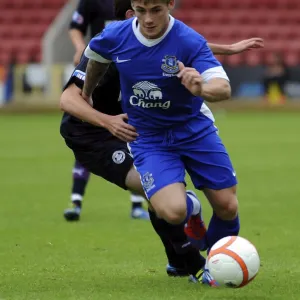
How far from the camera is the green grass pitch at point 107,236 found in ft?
18.6

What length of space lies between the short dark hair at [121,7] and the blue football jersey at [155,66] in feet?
2.75

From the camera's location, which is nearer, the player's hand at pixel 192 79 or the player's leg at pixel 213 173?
the player's hand at pixel 192 79

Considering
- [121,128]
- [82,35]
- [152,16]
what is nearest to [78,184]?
[82,35]

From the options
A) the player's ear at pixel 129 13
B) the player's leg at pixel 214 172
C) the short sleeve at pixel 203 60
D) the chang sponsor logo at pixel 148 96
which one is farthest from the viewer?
the player's ear at pixel 129 13

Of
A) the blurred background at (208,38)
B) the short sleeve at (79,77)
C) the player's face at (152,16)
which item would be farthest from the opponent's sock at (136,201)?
the blurred background at (208,38)

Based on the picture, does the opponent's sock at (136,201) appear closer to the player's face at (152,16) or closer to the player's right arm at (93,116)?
the player's right arm at (93,116)

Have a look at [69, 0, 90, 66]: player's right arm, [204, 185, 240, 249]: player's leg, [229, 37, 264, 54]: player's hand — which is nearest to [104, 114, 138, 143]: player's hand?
[204, 185, 240, 249]: player's leg

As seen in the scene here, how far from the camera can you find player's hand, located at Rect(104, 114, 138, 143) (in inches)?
225

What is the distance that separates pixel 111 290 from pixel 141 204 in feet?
11.7

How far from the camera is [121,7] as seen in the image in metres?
6.72

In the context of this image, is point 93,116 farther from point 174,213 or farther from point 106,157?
point 106,157

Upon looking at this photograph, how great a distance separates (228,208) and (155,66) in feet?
3.22

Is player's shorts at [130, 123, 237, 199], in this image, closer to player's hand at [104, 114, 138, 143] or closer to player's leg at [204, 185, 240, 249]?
player's leg at [204, 185, 240, 249]

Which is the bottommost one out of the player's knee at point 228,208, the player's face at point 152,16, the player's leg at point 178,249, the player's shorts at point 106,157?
the player's leg at point 178,249
